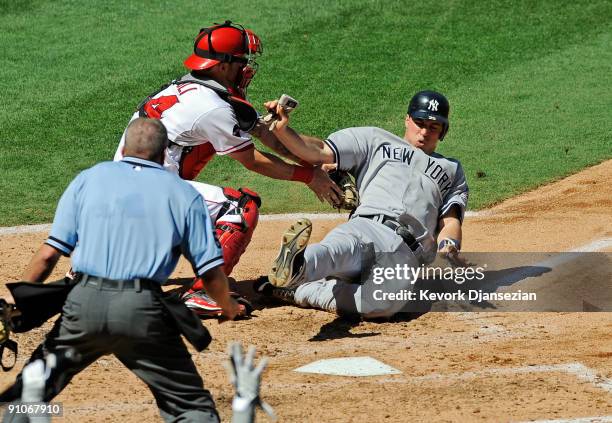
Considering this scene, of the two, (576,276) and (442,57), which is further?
(442,57)

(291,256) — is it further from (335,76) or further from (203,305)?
(335,76)

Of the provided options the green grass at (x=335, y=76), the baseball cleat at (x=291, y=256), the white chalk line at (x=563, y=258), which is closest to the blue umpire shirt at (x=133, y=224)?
the baseball cleat at (x=291, y=256)

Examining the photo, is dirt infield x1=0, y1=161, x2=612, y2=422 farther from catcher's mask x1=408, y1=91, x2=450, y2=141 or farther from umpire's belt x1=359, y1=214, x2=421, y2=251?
catcher's mask x1=408, y1=91, x2=450, y2=141

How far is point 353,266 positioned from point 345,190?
544mm

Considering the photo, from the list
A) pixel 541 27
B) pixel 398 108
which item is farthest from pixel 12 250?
Result: pixel 541 27

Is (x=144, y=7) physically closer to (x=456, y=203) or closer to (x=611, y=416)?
(x=456, y=203)

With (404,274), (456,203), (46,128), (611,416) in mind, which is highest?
(46,128)

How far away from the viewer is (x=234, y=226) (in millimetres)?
7047

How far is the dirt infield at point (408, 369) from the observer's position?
5.38 m

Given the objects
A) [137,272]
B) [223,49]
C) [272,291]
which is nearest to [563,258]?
[272,291]

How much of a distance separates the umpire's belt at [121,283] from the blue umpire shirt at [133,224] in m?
0.02

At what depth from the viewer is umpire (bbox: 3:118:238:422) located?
14.6ft

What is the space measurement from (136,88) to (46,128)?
3.96 feet

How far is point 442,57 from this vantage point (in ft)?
41.8
